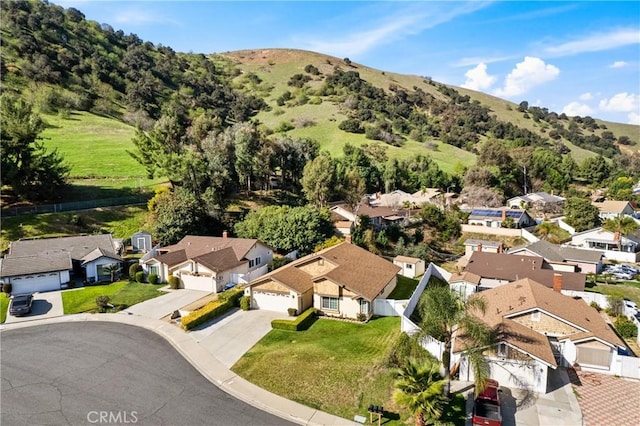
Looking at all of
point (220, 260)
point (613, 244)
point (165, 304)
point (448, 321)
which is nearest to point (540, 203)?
point (613, 244)

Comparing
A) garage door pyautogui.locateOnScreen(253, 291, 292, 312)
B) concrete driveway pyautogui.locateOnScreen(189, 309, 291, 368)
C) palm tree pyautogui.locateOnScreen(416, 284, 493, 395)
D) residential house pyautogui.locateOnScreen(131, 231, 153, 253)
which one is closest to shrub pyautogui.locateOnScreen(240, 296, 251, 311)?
concrete driveway pyautogui.locateOnScreen(189, 309, 291, 368)

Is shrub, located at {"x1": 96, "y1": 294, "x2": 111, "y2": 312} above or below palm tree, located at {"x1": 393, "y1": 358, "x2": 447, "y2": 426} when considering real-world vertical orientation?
below

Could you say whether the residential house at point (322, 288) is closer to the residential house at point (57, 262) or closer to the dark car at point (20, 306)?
the residential house at point (57, 262)

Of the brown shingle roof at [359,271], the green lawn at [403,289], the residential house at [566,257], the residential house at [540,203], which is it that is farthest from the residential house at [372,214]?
the residential house at [540,203]

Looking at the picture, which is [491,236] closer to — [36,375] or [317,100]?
[36,375]

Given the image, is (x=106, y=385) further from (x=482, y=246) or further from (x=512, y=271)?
(x=482, y=246)

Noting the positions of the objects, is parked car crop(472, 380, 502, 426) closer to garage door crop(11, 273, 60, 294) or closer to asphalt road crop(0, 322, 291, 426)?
asphalt road crop(0, 322, 291, 426)
